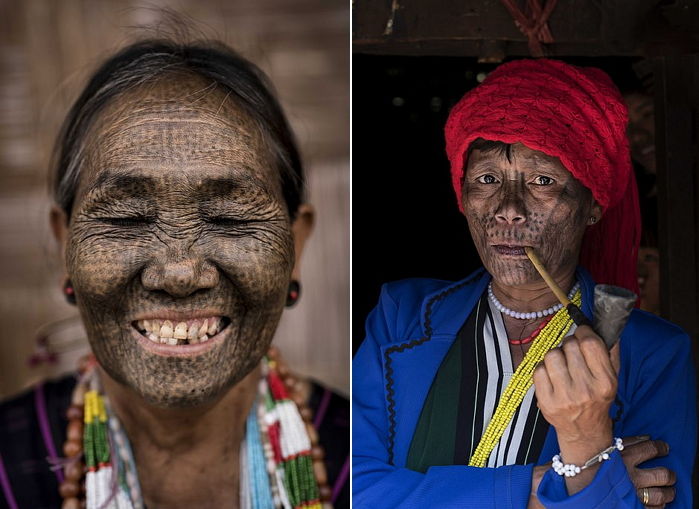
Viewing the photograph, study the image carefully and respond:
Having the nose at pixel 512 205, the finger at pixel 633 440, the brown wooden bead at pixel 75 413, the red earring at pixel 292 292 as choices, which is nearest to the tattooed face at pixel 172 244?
the red earring at pixel 292 292

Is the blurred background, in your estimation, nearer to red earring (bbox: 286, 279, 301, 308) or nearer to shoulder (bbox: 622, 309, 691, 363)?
red earring (bbox: 286, 279, 301, 308)

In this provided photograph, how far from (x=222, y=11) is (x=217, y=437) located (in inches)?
57.0

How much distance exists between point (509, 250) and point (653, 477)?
597mm

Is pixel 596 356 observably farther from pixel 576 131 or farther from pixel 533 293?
pixel 576 131

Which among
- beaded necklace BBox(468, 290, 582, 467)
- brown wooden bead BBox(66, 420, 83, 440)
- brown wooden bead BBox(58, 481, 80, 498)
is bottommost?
brown wooden bead BBox(58, 481, 80, 498)

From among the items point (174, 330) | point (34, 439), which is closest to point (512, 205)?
point (174, 330)

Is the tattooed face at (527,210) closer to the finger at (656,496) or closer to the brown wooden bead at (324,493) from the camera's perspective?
the finger at (656,496)

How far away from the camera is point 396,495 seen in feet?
7.03

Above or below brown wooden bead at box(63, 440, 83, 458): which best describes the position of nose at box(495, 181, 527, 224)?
above

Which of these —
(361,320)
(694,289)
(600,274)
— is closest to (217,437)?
(361,320)

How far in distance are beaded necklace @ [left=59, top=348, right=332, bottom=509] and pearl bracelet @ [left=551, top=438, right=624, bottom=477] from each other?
712 millimetres

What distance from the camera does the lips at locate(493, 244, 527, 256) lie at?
212 cm

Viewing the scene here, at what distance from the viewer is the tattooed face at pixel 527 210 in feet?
6.89

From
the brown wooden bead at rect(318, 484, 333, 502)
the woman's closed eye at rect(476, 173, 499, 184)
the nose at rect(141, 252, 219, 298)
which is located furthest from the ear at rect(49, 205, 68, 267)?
the woman's closed eye at rect(476, 173, 499, 184)
